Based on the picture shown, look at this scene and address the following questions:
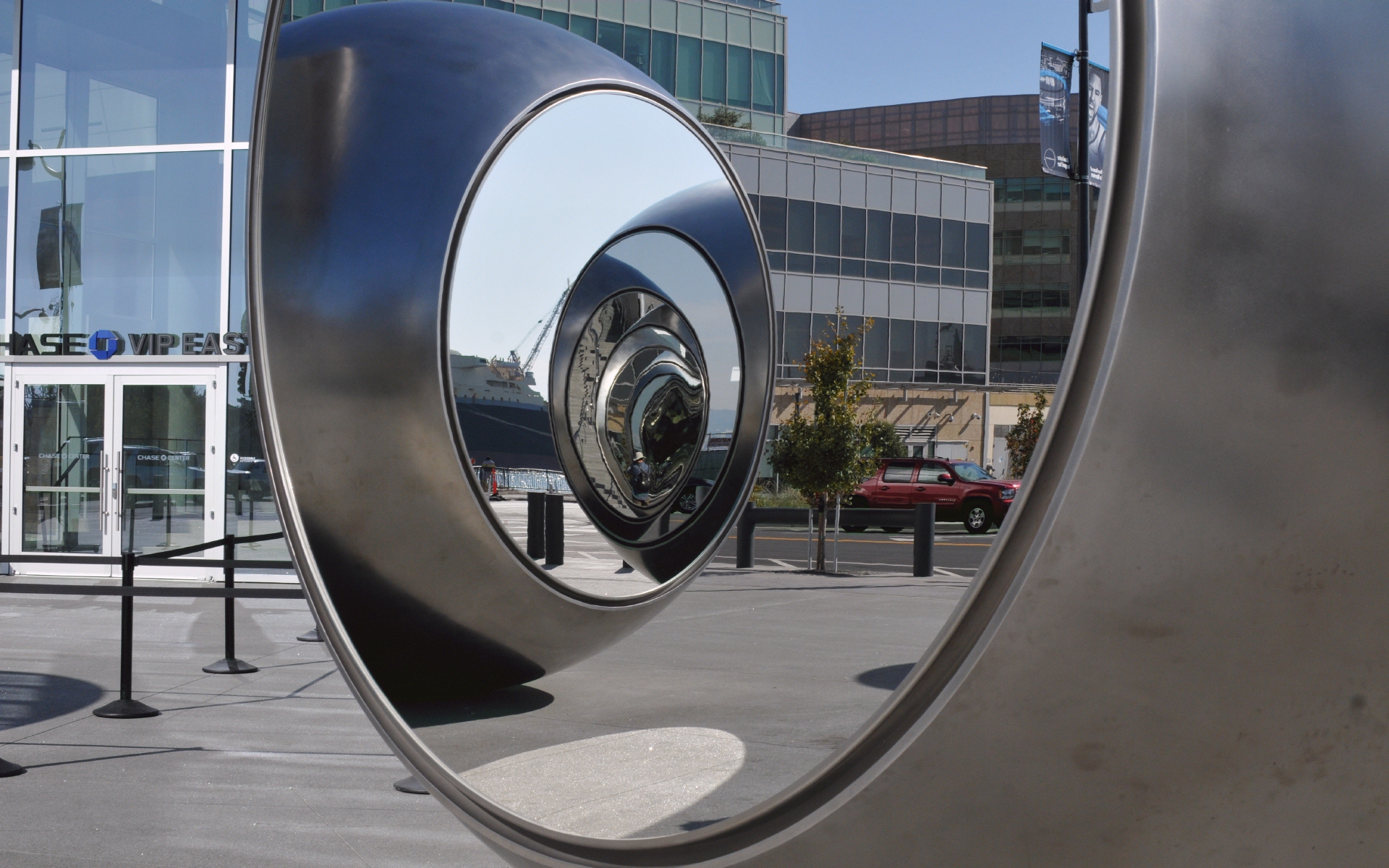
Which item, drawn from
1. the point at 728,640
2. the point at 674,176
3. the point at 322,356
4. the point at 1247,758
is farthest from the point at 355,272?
the point at 1247,758

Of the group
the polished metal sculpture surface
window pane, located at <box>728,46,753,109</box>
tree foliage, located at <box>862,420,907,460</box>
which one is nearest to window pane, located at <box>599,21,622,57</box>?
window pane, located at <box>728,46,753,109</box>

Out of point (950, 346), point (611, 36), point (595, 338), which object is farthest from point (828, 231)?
point (611, 36)

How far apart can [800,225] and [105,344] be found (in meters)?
11.2

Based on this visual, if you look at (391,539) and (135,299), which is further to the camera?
(135,299)

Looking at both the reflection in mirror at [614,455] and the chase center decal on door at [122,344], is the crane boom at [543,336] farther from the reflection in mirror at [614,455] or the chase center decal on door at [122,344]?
the chase center decal on door at [122,344]

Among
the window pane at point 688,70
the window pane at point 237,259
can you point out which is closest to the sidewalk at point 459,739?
the window pane at point 688,70

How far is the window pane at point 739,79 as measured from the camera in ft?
10.1

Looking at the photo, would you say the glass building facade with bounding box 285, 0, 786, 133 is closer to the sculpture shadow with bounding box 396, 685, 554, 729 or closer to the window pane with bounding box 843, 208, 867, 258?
the window pane with bounding box 843, 208, 867, 258

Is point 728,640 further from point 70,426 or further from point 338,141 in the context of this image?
point 70,426

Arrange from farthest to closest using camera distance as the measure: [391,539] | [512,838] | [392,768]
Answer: [392,768], [391,539], [512,838]

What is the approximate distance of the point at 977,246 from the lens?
1.87m

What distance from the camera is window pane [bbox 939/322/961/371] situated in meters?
1.87

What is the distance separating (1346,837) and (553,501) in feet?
6.08

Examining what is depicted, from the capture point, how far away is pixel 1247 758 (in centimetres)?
108
